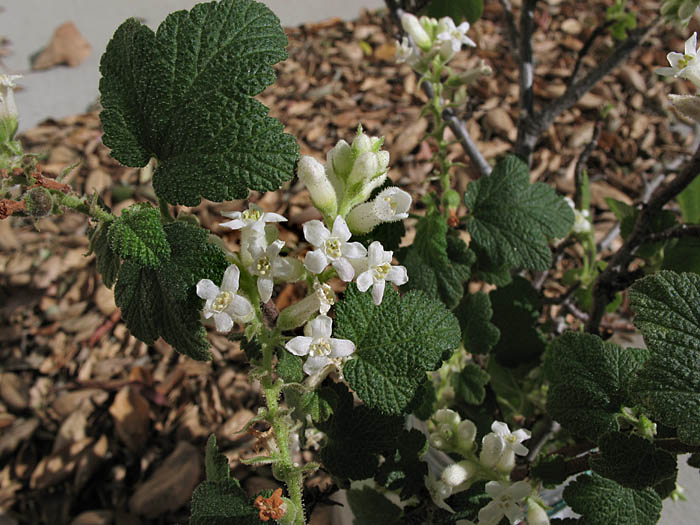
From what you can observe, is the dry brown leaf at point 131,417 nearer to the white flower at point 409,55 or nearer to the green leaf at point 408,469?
the green leaf at point 408,469

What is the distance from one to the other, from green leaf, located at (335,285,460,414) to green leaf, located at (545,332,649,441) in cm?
21

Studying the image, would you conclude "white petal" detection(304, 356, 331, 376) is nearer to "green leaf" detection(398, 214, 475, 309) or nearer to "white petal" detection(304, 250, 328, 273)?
"white petal" detection(304, 250, 328, 273)

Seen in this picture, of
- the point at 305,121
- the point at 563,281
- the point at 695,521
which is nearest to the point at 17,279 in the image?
the point at 305,121

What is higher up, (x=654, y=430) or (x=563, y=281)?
(x=654, y=430)

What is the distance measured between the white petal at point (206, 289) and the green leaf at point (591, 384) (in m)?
0.48

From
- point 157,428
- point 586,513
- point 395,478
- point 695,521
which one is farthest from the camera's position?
point 157,428

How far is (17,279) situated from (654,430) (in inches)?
64.1

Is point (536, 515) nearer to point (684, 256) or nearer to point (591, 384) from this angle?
point (591, 384)

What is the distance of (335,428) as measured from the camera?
80 centimetres

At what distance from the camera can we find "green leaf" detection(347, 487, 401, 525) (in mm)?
871

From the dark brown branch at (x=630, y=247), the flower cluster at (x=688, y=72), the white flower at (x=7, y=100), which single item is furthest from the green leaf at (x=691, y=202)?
the white flower at (x=7, y=100)

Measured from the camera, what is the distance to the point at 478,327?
0.96 m

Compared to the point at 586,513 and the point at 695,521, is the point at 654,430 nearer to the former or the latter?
the point at 586,513

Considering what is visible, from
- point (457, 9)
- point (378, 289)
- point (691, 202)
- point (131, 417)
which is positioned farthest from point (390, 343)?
point (131, 417)
